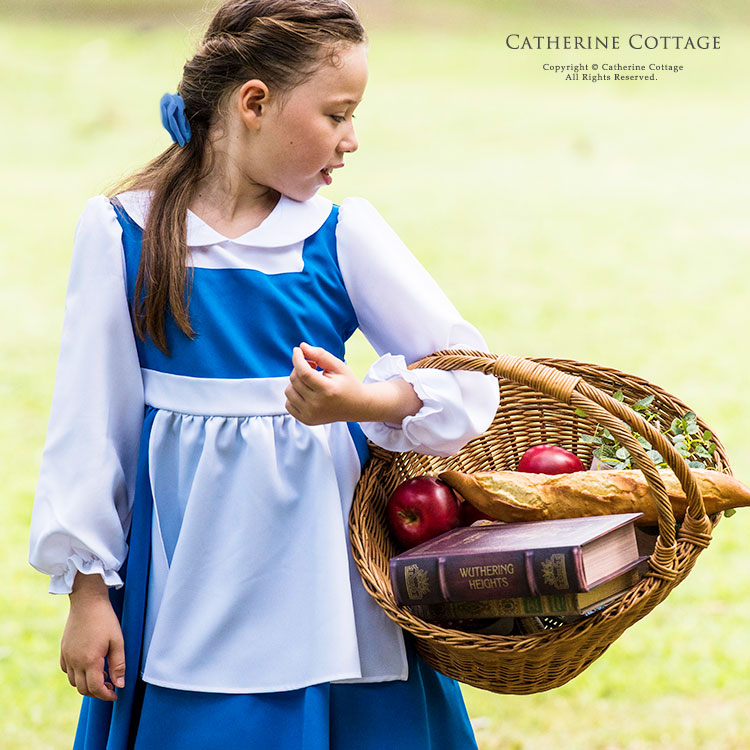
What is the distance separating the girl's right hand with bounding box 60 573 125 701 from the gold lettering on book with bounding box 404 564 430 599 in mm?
298

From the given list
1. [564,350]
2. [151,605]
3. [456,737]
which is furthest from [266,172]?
[564,350]

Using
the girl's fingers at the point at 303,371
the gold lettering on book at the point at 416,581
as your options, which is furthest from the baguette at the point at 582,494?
the girl's fingers at the point at 303,371

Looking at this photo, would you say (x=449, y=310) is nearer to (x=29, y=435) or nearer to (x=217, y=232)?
(x=217, y=232)

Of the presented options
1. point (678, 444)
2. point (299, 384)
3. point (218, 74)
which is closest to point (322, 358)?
point (299, 384)

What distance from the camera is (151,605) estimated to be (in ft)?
3.47

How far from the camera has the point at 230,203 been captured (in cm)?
109

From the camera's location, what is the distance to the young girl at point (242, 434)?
1.01 metres

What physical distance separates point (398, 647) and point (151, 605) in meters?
0.25

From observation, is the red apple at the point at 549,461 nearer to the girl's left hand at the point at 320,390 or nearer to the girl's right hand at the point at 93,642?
the girl's left hand at the point at 320,390

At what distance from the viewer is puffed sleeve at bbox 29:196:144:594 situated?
1016mm

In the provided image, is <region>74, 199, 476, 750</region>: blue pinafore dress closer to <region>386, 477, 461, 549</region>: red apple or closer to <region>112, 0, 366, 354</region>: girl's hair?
<region>112, 0, 366, 354</region>: girl's hair

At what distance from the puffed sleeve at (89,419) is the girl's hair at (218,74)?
3 centimetres

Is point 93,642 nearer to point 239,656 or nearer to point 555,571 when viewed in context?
point 239,656

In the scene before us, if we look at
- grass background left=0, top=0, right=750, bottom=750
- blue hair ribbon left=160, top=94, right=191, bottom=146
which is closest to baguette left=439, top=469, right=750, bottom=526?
blue hair ribbon left=160, top=94, right=191, bottom=146
